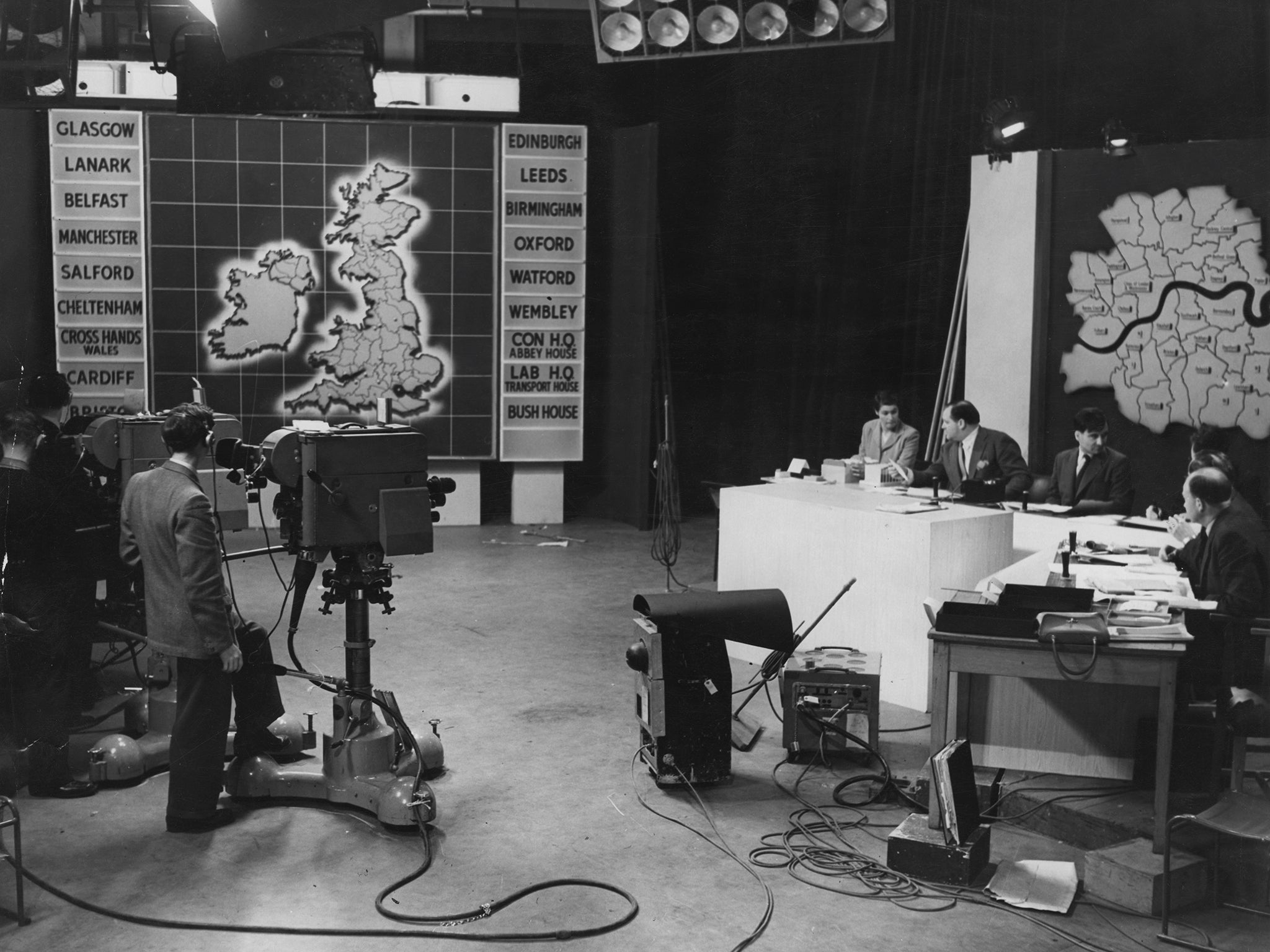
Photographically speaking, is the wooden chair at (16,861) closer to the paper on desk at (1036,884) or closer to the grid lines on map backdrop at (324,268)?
the paper on desk at (1036,884)

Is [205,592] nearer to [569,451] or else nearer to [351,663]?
[351,663]

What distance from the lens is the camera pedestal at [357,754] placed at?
4645 millimetres

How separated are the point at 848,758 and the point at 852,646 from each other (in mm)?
1064

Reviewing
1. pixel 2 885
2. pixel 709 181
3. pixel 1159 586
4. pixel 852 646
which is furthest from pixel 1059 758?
pixel 709 181

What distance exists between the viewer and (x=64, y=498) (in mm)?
5094

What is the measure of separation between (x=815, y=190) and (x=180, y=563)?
7.74m

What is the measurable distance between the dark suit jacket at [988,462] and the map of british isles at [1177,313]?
5.17ft

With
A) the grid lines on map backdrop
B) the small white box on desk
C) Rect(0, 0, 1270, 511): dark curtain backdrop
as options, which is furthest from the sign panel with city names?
the small white box on desk

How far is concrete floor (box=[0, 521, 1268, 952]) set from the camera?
385 cm

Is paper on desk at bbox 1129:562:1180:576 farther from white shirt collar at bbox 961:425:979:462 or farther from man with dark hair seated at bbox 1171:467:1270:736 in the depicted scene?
white shirt collar at bbox 961:425:979:462

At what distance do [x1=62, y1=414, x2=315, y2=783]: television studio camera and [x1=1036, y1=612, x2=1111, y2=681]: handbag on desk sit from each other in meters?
3.03

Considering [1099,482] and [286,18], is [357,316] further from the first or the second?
[286,18]

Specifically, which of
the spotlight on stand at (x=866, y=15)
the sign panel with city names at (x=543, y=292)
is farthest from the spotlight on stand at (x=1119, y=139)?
the sign panel with city names at (x=543, y=292)

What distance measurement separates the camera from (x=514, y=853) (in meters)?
4.44
